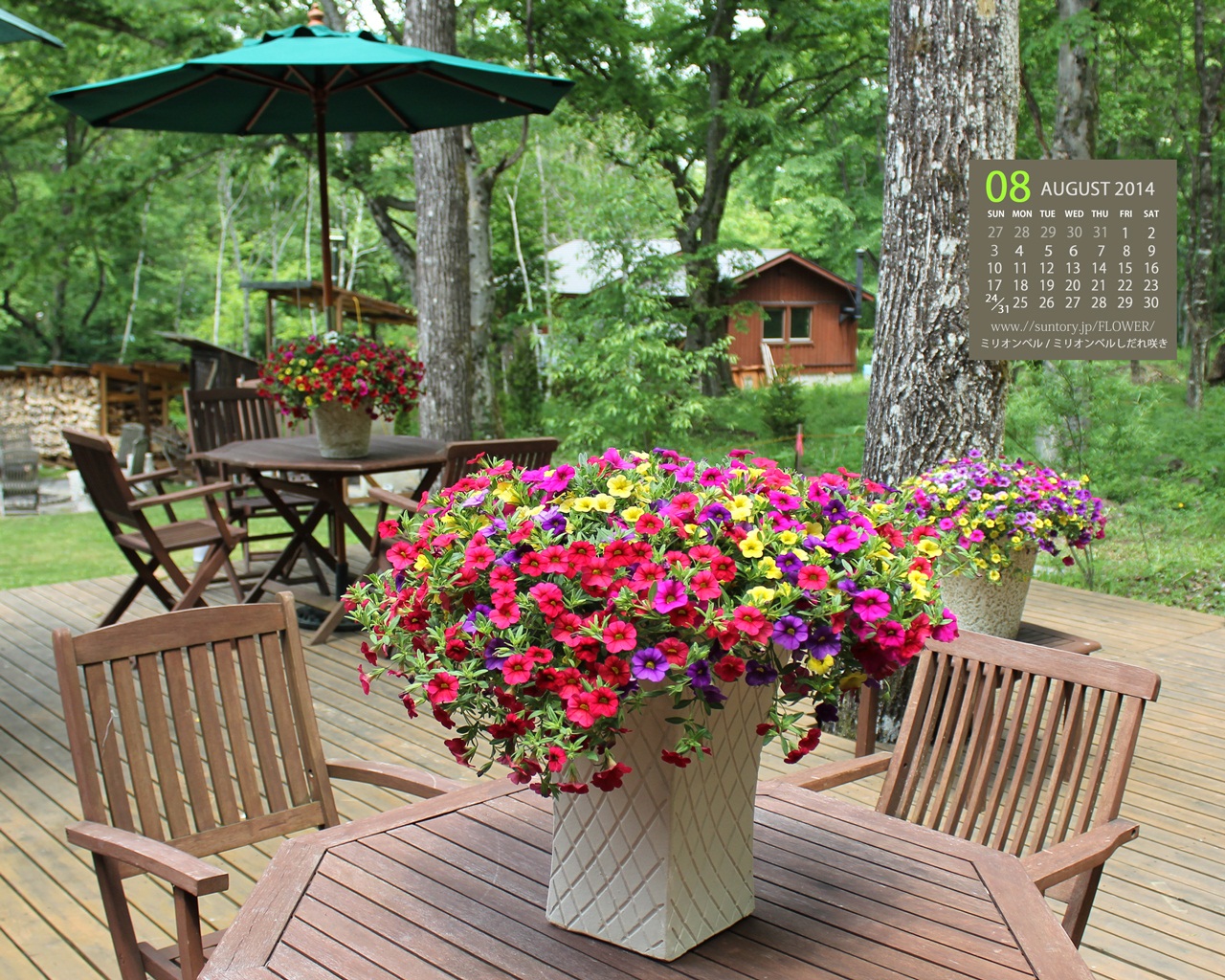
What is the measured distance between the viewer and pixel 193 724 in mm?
1954

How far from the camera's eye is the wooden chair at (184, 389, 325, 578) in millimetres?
5484

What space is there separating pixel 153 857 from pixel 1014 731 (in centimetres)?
149

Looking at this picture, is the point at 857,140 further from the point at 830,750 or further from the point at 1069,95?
the point at 830,750

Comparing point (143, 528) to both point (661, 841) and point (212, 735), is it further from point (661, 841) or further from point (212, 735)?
point (661, 841)

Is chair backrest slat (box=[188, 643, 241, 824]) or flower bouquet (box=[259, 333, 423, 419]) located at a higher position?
flower bouquet (box=[259, 333, 423, 419])

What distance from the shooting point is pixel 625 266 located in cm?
1239

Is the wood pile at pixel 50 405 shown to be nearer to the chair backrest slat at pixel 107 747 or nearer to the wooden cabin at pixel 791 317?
the wooden cabin at pixel 791 317

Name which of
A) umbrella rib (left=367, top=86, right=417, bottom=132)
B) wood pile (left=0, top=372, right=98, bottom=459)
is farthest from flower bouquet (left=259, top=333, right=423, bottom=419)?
wood pile (left=0, top=372, right=98, bottom=459)

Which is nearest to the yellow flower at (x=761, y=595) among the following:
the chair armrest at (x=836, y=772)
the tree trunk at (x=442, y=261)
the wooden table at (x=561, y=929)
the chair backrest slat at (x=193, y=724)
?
the wooden table at (x=561, y=929)

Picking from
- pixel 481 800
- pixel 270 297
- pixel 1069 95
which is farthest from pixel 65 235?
pixel 481 800

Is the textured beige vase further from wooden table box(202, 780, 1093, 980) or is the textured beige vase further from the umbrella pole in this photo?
the umbrella pole
